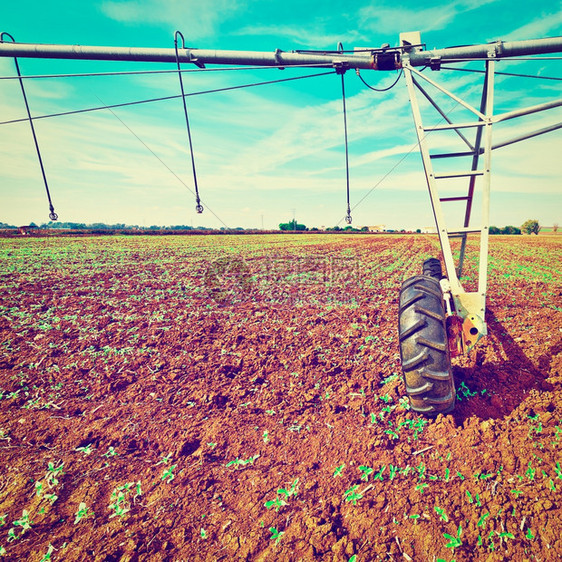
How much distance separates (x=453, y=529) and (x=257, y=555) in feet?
4.87

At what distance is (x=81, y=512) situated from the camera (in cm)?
257

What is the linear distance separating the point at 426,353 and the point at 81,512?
10.9 ft

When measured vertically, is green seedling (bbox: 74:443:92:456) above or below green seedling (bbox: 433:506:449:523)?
below

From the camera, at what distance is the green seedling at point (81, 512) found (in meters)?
2.51

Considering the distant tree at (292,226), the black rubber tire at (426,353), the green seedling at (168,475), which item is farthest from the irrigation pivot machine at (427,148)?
the distant tree at (292,226)

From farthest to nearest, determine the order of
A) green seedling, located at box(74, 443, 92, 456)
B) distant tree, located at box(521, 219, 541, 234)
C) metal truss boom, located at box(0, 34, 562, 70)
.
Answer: distant tree, located at box(521, 219, 541, 234), metal truss boom, located at box(0, 34, 562, 70), green seedling, located at box(74, 443, 92, 456)

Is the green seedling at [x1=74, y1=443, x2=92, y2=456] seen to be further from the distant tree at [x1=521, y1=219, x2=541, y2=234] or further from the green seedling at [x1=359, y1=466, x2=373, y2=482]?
the distant tree at [x1=521, y1=219, x2=541, y2=234]

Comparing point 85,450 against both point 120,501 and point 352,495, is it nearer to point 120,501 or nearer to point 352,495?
point 120,501

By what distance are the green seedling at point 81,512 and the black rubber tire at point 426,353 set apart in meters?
3.09

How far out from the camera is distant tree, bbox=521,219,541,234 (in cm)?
8531

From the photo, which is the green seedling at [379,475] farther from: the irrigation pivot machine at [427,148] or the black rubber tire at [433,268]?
the black rubber tire at [433,268]

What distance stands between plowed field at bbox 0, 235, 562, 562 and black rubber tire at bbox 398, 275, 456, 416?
0.63 m

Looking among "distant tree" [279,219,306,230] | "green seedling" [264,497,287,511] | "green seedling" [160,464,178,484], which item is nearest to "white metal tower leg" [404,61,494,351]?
"green seedling" [264,497,287,511]

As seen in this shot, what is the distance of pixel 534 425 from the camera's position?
10.1ft
